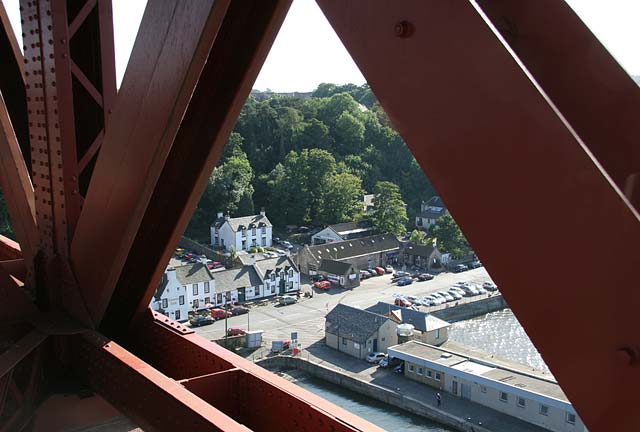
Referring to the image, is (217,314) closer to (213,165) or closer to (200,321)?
(200,321)

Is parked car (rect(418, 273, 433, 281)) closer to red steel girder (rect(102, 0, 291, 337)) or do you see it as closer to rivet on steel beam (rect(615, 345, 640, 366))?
red steel girder (rect(102, 0, 291, 337))

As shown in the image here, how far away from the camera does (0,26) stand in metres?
2.05

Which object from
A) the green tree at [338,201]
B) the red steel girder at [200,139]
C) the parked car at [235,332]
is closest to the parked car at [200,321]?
the parked car at [235,332]

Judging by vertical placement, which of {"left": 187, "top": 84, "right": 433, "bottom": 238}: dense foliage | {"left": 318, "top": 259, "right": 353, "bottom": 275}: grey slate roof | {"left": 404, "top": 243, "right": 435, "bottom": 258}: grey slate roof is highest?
{"left": 187, "top": 84, "right": 433, "bottom": 238}: dense foliage

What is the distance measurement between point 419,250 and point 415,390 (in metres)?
10.5

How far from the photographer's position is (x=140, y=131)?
1.31 metres

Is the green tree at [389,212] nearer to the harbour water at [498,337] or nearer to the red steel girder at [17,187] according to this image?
the harbour water at [498,337]

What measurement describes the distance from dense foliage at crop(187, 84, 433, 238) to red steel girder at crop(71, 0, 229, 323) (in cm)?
2180

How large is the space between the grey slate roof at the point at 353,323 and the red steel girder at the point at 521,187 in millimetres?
14294

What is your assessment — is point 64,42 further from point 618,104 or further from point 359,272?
point 359,272

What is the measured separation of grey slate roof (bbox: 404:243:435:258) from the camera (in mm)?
22828

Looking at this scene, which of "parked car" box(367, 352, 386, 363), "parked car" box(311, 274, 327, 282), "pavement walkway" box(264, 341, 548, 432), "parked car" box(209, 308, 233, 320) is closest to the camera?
"pavement walkway" box(264, 341, 548, 432)

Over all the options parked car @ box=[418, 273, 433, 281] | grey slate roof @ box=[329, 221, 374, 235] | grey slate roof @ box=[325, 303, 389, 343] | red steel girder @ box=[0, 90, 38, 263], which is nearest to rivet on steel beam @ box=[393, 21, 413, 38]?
red steel girder @ box=[0, 90, 38, 263]

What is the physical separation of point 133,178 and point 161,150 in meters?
0.14
